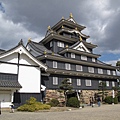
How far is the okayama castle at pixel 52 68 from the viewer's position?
1894 cm

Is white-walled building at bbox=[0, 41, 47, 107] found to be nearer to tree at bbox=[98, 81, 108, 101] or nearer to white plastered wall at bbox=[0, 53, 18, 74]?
white plastered wall at bbox=[0, 53, 18, 74]

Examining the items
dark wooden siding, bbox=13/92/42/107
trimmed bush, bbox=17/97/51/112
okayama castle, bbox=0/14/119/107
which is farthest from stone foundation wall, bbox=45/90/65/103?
trimmed bush, bbox=17/97/51/112

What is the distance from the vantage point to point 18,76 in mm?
19391

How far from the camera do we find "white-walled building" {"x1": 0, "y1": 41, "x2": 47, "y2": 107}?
18.3m

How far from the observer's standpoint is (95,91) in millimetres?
30484

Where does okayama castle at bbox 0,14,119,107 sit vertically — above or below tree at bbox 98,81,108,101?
above

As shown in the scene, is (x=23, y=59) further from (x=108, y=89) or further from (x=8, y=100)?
(x=108, y=89)

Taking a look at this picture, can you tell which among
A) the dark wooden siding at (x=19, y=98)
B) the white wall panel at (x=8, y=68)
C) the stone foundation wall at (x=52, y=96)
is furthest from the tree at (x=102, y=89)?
the white wall panel at (x=8, y=68)

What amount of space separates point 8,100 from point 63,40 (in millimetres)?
18329

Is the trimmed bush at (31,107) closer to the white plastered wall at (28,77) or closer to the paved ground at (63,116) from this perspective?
the paved ground at (63,116)

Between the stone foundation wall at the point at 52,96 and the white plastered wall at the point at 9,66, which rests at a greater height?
the white plastered wall at the point at 9,66

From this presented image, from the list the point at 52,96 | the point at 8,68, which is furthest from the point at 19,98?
the point at 52,96

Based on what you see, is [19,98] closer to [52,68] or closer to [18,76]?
[18,76]

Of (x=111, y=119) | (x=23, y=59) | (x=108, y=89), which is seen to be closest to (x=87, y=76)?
(x=108, y=89)
